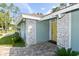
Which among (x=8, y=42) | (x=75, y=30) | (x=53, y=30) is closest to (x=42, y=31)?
(x=53, y=30)

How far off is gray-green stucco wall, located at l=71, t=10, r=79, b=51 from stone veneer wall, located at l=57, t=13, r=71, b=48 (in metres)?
0.12

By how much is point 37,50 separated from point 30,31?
4.96ft

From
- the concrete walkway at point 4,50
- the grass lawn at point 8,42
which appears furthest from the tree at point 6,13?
the concrete walkway at point 4,50

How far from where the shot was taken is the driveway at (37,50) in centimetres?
699

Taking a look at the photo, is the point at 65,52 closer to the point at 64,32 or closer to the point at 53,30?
the point at 64,32

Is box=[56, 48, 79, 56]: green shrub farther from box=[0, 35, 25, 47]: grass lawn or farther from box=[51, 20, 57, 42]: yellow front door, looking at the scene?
box=[0, 35, 25, 47]: grass lawn

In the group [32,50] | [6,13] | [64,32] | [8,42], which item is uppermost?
[6,13]

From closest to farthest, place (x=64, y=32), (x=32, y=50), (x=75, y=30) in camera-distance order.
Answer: (x=75, y=30) < (x=32, y=50) < (x=64, y=32)

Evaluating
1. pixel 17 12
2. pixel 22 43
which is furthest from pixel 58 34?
pixel 17 12

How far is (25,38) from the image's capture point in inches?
346

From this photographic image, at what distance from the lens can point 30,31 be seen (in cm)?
880

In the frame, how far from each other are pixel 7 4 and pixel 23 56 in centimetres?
136

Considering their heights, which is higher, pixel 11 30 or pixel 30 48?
pixel 11 30

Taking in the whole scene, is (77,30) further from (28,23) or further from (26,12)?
(28,23)
